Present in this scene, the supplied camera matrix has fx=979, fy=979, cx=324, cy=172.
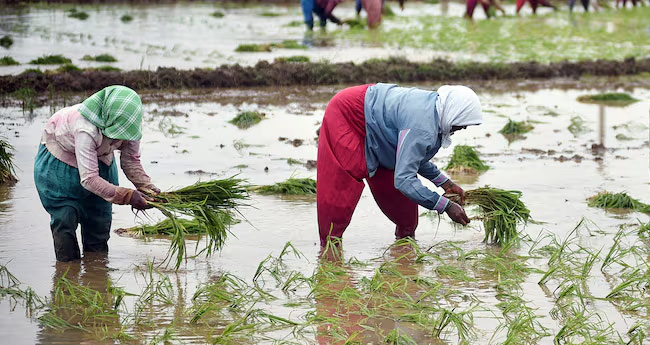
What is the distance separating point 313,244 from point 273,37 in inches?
550

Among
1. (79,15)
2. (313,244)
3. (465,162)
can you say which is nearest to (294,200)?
(313,244)

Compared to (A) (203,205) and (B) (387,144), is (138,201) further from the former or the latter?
(B) (387,144)

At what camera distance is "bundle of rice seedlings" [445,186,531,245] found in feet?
21.1

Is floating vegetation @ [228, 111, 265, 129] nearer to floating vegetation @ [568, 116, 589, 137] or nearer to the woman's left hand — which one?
floating vegetation @ [568, 116, 589, 137]

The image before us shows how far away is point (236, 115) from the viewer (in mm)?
11695

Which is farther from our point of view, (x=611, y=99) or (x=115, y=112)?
(x=611, y=99)

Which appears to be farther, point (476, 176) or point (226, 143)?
point (226, 143)

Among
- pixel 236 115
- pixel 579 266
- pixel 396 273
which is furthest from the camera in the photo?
pixel 236 115

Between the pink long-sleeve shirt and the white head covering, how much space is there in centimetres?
183

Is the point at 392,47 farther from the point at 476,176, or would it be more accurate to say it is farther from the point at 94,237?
the point at 94,237

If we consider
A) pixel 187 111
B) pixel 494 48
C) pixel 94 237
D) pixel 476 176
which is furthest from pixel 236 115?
pixel 494 48

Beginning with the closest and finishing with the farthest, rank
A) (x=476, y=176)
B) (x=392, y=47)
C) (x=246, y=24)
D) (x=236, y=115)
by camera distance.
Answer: (x=476, y=176) < (x=236, y=115) < (x=392, y=47) < (x=246, y=24)

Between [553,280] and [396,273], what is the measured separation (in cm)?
100

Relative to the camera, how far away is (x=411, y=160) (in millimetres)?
5477
